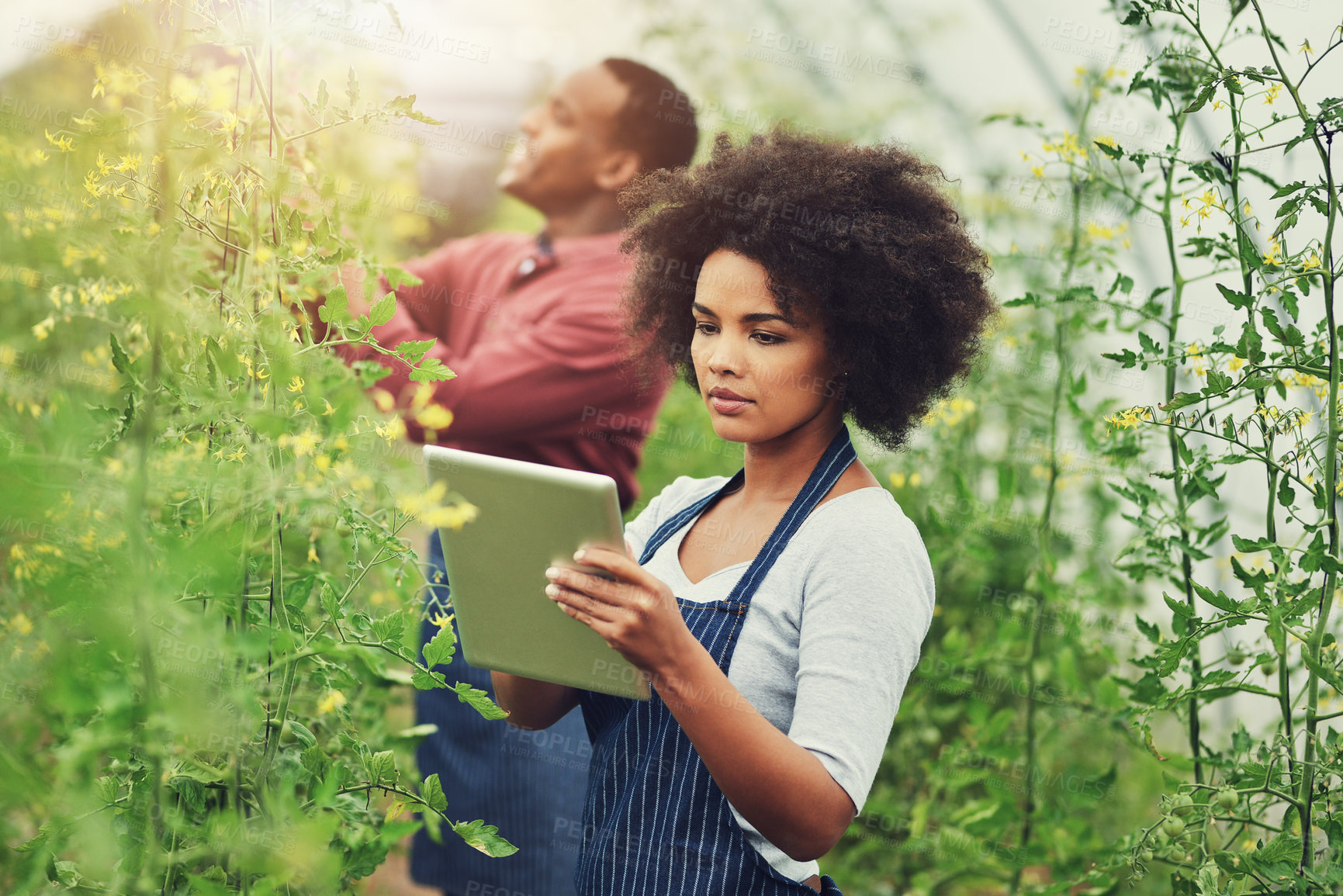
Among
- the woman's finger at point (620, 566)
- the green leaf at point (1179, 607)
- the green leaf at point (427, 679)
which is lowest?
the green leaf at point (427, 679)

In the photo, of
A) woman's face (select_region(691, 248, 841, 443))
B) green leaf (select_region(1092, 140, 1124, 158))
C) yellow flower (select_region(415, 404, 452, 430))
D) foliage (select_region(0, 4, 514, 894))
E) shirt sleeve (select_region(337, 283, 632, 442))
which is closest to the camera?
foliage (select_region(0, 4, 514, 894))

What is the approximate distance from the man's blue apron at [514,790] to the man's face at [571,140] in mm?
795

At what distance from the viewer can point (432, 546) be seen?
201 cm

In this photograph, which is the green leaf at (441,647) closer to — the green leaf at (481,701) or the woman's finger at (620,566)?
the green leaf at (481,701)

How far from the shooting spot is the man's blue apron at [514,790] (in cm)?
195

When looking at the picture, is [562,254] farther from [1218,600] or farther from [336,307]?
[1218,600]

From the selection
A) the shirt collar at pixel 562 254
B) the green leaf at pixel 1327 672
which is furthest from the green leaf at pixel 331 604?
the shirt collar at pixel 562 254

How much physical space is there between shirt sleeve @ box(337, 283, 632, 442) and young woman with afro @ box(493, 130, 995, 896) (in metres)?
0.53

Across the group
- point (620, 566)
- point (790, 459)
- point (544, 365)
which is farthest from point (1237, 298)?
point (544, 365)

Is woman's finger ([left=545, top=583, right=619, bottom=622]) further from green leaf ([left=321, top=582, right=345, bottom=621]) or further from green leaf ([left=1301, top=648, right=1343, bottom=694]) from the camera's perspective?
green leaf ([left=1301, top=648, right=1343, bottom=694])

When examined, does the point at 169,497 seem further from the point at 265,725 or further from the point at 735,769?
the point at 735,769

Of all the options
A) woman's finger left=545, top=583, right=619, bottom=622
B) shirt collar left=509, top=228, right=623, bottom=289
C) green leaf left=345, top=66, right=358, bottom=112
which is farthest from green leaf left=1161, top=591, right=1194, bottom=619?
shirt collar left=509, top=228, right=623, bottom=289

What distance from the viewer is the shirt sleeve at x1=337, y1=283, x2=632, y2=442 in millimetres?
1942

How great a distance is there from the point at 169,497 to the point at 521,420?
1.02 metres
